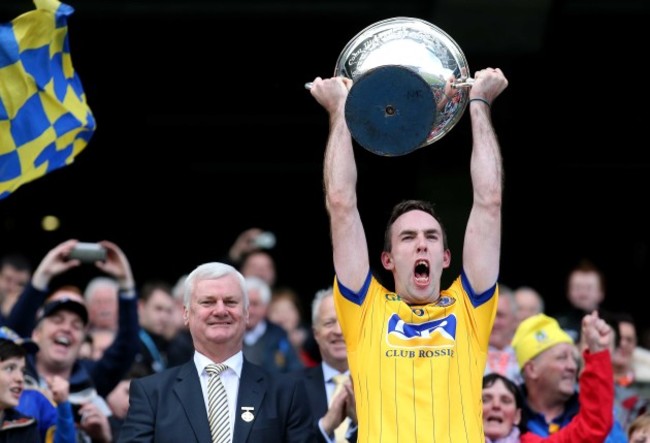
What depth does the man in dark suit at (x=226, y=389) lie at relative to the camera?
6.33 meters

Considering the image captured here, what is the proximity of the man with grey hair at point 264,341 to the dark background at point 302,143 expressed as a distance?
1.82 m

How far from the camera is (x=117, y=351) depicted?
8.27m

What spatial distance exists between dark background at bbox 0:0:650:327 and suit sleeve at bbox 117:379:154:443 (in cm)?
596

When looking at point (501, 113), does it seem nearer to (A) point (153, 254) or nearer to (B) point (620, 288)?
(B) point (620, 288)

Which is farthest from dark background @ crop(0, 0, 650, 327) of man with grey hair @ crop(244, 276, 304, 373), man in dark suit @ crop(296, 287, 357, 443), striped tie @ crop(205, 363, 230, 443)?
striped tie @ crop(205, 363, 230, 443)

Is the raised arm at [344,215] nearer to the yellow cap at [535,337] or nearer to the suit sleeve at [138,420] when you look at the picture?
the suit sleeve at [138,420]

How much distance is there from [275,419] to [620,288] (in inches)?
436

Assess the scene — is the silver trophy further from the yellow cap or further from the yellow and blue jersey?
the yellow cap

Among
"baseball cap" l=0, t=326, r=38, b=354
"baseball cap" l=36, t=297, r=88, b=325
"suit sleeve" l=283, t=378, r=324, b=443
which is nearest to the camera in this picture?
"suit sleeve" l=283, t=378, r=324, b=443

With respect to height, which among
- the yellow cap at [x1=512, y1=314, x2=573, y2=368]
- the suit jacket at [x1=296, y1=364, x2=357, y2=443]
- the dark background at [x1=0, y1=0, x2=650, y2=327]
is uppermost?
the dark background at [x1=0, y1=0, x2=650, y2=327]

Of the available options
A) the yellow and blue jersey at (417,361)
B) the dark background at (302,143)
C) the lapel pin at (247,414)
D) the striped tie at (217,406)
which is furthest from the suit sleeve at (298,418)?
the dark background at (302,143)

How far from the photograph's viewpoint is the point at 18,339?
24.6 ft

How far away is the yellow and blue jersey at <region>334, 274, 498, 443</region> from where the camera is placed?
5879 millimetres

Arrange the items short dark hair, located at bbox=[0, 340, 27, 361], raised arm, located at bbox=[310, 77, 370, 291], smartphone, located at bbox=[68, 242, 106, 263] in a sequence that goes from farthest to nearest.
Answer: smartphone, located at bbox=[68, 242, 106, 263] < short dark hair, located at bbox=[0, 340, 27, 361] < raised arm, located at bbox=[310, 77, 370, 291]
